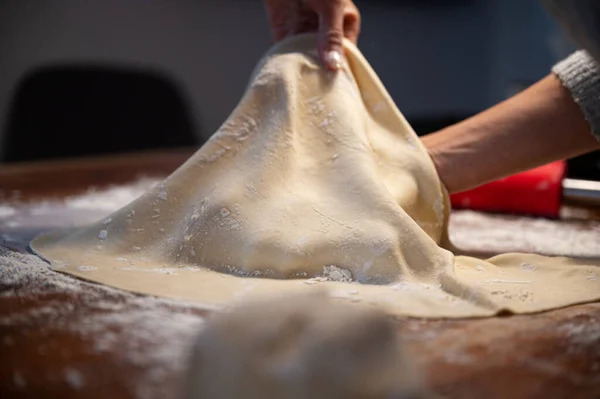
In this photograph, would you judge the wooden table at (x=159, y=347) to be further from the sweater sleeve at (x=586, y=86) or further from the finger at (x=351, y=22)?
the finger at (x=351, y=22)

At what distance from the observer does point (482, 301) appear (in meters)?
0.68

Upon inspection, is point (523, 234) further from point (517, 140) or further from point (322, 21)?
point (322, 21)

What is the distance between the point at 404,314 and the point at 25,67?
6.58ft

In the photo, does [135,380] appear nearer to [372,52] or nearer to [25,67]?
[25,67]

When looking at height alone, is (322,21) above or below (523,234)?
above

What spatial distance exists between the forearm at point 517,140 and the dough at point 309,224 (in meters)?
0.06

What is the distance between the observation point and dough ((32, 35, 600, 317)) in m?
0.72

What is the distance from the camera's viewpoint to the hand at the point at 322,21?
37.3 inches

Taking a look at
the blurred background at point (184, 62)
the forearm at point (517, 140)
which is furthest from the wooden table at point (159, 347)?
the blurred background at point (184, 62)

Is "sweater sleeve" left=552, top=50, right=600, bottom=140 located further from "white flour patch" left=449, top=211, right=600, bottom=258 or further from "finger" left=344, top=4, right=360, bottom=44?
"finger" left=344, top=4, right=360, bottom=44

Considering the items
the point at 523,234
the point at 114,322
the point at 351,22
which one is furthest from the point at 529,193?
the point at 114,322

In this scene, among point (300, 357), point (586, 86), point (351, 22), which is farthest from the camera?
point (351, 22)

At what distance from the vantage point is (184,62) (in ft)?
8.44

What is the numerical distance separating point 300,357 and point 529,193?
957 millimetres
